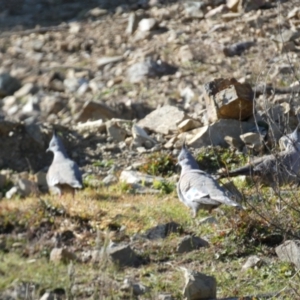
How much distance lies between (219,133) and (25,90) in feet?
17.7

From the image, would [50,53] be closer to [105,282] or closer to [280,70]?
[280,70]

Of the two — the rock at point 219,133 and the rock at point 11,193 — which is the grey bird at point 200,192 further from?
the rock at point 11,193

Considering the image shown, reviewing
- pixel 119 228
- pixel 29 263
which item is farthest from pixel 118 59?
pixel 29 263

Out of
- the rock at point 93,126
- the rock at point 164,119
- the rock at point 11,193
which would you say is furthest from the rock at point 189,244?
the rock at point 93,126

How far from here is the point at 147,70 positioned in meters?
16.2

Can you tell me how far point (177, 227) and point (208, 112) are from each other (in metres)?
3.51

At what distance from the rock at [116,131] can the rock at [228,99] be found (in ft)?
5.03

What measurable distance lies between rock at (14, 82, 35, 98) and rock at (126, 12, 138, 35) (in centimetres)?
242

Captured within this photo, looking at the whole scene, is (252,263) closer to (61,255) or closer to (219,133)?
(61,255)

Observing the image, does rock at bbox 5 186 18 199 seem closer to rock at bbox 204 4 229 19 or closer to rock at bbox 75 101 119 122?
rock at bbox 75 101 119 122

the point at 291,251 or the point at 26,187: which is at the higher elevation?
the point at 291,251

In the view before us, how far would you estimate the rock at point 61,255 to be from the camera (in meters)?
8.76

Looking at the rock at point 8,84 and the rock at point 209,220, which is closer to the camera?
the rock at point 209,220

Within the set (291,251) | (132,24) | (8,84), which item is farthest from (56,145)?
(132,24)
